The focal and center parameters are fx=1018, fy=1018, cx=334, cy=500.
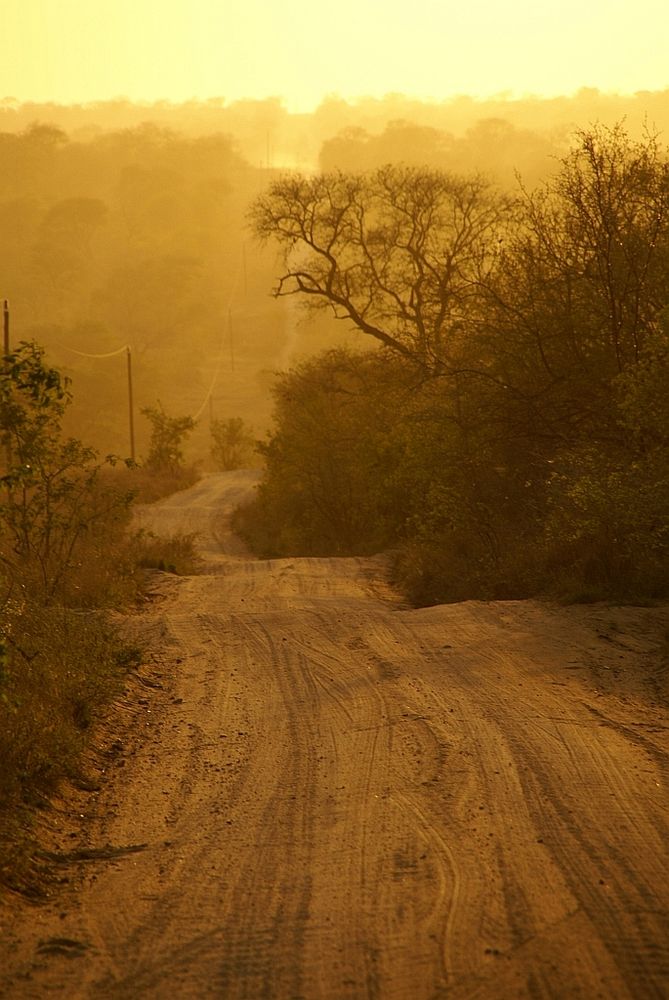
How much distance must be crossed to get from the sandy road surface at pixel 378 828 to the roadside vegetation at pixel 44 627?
9.7 inches

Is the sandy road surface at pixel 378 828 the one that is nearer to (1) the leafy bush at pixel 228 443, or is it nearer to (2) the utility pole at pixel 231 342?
(1) the leafy bush at pixel 228 443

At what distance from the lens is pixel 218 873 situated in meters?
4.54

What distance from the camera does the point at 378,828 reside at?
4.92 metres

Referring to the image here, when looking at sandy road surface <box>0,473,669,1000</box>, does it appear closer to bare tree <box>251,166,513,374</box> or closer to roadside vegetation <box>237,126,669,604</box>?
roadside vegetation <box>237,126,669,604</box>

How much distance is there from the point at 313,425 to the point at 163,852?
18.2 metres

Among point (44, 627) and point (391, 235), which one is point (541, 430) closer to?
point (44, 627)

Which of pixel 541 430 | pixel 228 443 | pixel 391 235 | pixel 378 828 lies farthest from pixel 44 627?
pixel 228 443

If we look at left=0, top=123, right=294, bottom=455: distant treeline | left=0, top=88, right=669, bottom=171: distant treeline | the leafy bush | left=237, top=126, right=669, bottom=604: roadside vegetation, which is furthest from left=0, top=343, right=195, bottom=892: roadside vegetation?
left=0, top=88, right=669, bottom=171: distant treeline

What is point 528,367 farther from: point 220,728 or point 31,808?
point 31,808

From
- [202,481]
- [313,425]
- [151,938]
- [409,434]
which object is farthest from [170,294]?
[151,938]

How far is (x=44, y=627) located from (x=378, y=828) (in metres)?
3.71

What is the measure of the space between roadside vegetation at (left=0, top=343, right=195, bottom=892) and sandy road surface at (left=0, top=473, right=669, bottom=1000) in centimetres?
25

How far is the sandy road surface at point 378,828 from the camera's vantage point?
3719mm

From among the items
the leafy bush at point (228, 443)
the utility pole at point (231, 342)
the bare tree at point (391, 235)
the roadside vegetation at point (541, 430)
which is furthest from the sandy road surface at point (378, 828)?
the utility pole at point (231, 342)
